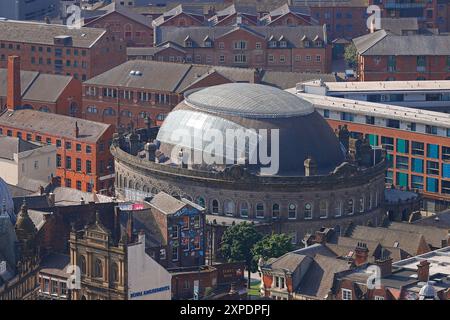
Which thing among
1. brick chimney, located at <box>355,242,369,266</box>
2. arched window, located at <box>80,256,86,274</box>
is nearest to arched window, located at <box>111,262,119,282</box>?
arched window, located at <box>80,256,86,274</box>

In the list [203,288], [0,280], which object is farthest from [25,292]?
[203,288]

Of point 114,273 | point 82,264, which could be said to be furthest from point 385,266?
point 82,264

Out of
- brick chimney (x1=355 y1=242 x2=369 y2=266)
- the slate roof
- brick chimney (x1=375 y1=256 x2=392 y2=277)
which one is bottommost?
the slate roof

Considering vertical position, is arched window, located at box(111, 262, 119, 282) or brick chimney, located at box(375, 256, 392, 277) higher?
brick chimney, located at box(375, 256, 392, 277)

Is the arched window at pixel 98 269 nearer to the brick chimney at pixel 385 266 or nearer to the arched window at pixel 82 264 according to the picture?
the arched window at pixel 82 264

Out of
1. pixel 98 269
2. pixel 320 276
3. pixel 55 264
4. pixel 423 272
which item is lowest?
pixel 55 264

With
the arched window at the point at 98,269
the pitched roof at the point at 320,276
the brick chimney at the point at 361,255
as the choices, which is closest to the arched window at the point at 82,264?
the arched window at the point at 98,269

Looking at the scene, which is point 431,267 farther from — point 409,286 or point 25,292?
point 25,292

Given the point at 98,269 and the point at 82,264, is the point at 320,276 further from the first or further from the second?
the point at 82,264

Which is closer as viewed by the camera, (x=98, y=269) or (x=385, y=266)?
(x=385, y=266)

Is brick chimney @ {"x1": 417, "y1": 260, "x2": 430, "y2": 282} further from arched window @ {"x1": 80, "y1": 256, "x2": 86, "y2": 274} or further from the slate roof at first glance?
the slate roof
